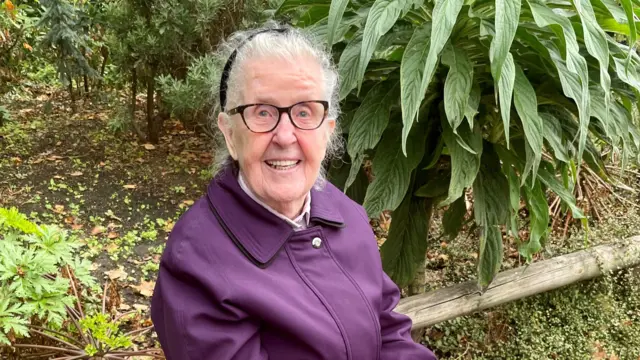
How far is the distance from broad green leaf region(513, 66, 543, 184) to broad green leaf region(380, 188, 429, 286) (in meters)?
0.71

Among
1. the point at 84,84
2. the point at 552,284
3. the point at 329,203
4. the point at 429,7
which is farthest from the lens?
the point at 84,84

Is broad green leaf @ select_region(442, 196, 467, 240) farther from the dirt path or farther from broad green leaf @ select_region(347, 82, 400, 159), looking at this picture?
the dirt path

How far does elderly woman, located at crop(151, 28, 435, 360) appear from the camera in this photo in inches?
51.4

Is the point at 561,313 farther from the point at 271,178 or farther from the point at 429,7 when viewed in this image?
the point at 271,178

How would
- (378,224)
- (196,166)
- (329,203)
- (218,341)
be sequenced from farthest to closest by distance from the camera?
(196,166) < (378,224) < (329,203) < (218,341)

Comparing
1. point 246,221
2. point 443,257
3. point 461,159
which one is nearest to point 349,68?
point 461,159

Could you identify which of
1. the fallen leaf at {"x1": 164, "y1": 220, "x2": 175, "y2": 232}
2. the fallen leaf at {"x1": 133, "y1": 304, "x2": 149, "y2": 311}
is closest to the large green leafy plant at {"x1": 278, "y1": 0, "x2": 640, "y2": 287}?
the fallen leaf at {"x1": 133, "y1": 304, "x2": 149, "y2": 311}

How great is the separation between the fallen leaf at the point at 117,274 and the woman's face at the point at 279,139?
1992 millimetres

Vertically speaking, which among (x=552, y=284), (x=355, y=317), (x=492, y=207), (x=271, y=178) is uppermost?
(x=271, y=178)

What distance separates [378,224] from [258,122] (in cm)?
292

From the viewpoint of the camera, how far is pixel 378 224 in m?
4.25

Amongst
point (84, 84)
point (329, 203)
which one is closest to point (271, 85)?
point (329, 203)

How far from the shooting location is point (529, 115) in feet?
6.48

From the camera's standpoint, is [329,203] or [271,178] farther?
[329,203]
